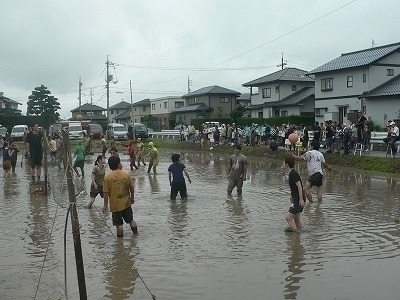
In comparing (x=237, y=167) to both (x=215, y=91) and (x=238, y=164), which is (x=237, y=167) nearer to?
(x=238, y=164)

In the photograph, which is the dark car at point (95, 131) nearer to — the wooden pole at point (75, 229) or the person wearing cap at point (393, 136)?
the person wearing cap at point (393, 136)

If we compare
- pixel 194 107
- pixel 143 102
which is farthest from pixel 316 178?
pixel 143 102

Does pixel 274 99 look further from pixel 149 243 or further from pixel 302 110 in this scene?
pixel 149 243

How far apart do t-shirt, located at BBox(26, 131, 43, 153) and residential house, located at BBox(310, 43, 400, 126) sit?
24834 millimetres

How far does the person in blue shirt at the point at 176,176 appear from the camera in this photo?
14.7m

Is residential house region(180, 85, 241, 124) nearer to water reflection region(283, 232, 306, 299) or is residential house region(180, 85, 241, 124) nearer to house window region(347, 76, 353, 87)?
house window region(347, 76, 353, 87)

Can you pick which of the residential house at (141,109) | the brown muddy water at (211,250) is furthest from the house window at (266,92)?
the brown muddy water at (211,250)

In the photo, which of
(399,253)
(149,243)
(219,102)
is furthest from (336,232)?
(219,102)

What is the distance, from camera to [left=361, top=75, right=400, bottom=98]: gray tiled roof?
37747 millimetres

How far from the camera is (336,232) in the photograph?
10.7m

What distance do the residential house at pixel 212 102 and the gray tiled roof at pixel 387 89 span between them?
31.7m

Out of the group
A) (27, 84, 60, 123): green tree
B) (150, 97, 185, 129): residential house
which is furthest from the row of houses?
(27, 84, 60, 123): green tree

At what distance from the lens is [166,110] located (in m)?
84.2

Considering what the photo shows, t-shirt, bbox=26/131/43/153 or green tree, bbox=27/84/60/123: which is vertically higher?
green tree, bbox=27/84/60/123
